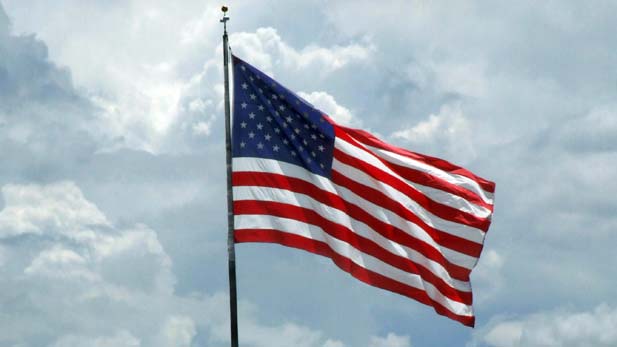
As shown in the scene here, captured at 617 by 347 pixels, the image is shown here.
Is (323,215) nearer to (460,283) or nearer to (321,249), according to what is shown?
(321,249)

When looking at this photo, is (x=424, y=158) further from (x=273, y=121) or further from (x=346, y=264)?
(x=273, y=121)

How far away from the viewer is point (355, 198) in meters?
34.6

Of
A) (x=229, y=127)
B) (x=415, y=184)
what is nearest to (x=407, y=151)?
(x=415, y=184)

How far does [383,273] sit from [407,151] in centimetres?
418

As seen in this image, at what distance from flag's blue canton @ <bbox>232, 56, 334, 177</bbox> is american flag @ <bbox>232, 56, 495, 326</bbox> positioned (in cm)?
3

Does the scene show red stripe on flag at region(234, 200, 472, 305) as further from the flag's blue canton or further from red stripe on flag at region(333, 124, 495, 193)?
red stripe on flag at region(333, 124, 495, 193)

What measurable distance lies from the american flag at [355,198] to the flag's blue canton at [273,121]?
0.10 ft

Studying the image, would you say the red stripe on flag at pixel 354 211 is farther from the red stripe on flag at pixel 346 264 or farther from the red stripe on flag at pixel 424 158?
the red stripe on flag at pixel 424 158

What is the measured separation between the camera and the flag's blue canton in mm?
33938

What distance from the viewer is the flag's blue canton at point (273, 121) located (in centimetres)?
3394

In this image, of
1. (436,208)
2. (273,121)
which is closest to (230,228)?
(273,121)

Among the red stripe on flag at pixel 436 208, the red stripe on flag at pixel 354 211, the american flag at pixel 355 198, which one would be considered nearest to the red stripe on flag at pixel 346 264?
the american flag at pixel 355 198

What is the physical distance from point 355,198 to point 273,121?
3565 millimetres

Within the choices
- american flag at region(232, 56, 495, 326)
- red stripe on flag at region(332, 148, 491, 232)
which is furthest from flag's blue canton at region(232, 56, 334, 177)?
red stripe on flag at region(332, 148, 491, 232)
